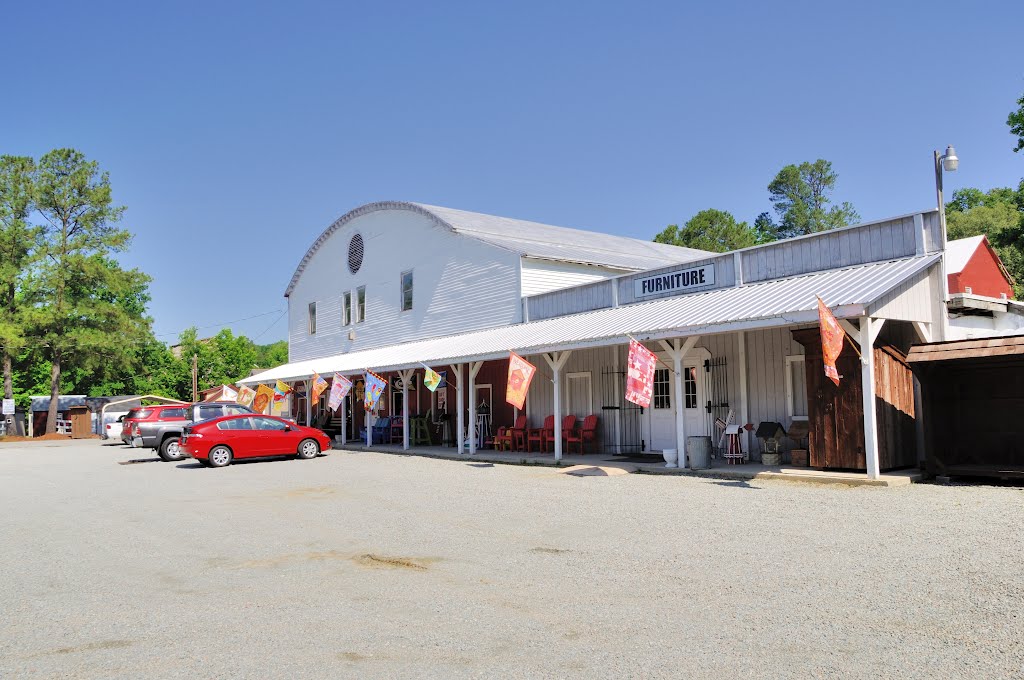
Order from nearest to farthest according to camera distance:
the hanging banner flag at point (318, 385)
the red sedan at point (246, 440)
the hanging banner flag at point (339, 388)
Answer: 1. the red sedan at point (246, 440)
2. the hanging banner flag at point (339, 388)
3. the hanging banner flag at point (318, 385)

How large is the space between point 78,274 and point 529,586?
49.5 meters

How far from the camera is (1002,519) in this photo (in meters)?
9.01

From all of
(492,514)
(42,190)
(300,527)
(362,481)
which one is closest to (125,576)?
(300,527)

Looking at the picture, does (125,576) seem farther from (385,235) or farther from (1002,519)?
(385,235)

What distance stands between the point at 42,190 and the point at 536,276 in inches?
1509

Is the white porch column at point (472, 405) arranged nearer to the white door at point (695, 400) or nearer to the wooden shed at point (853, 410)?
the white door at point (695, 400)

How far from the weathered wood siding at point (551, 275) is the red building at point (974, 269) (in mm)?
10685

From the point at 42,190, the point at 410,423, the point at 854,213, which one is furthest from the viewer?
the point at 854,213

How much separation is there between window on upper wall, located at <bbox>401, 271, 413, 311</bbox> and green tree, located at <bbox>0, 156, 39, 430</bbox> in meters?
28.8

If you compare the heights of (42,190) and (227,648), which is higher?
(42,190)

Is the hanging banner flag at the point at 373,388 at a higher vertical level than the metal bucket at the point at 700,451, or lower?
higher

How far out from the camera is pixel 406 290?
3008 cm

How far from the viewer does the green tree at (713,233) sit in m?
60.3

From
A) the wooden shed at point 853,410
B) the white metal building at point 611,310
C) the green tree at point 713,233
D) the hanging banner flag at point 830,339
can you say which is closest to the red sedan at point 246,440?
the white metal building at point 611,310
